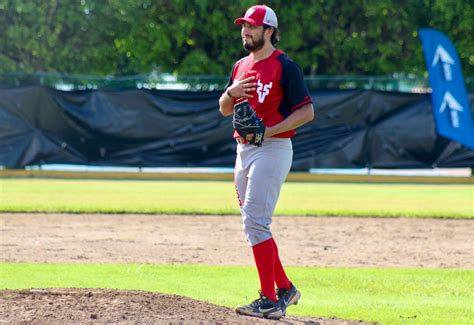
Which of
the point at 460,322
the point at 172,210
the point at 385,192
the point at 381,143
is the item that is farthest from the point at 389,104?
the point at 460,322

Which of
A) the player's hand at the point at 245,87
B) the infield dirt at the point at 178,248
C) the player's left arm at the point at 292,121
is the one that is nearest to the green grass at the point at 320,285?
the infield dirt at the point at 178,248

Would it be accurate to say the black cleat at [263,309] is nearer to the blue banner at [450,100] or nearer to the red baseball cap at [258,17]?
the red baseball cap at [258,17]

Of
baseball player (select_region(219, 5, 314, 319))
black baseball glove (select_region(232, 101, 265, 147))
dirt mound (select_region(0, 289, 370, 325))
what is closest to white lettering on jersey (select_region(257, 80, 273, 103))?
baseball player (select_region(219, 5, 314, 319))

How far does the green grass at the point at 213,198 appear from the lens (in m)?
16.3

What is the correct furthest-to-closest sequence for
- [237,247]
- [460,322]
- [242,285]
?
[237,247] → [242,285] → [460,322]

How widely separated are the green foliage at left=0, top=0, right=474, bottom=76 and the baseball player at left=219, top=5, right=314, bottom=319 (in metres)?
20.7

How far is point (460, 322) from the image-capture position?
721 centimetres

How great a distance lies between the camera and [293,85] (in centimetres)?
689

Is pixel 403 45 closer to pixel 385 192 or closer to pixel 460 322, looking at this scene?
pixel 385 192

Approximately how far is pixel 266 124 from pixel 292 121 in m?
0.19

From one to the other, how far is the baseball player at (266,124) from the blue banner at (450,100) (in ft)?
58.8

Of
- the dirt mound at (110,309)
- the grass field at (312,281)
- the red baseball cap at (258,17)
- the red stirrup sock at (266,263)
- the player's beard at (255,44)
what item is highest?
the red baseball cap at (258,17)

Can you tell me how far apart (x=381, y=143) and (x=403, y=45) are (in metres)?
5.57

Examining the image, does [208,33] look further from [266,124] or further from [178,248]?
[266,124]
